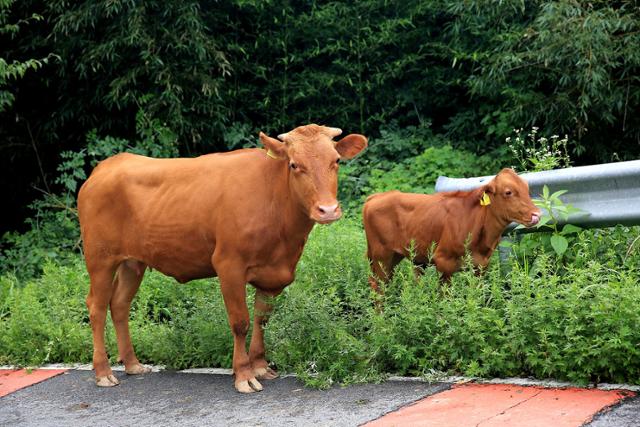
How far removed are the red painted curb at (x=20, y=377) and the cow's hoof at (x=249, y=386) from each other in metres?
1.72

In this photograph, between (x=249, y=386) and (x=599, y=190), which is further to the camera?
Answer: (x=599, y=190)

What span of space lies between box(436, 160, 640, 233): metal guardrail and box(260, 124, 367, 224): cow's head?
1.73m

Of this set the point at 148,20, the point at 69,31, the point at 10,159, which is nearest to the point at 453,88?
the point at 148,20

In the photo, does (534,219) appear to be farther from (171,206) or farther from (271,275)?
(171,206)

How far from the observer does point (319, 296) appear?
6594mm

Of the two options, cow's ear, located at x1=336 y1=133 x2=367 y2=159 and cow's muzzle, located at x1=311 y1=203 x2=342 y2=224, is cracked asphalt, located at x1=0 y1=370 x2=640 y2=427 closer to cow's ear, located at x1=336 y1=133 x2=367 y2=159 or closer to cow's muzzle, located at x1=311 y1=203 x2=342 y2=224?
cow's muzzle, located at x1=311 y1=203 x2=342 y2=224

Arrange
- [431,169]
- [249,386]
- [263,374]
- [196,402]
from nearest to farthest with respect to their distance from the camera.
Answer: [196,402] → [249,386] → [263,374] → [431,169]

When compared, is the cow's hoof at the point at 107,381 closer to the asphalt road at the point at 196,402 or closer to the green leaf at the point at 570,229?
the asphalt road at the point at 196,402

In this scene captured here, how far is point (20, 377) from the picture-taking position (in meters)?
6.78

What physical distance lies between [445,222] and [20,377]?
127 inches

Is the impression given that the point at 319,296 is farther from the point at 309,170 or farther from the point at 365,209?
the point at 309,170

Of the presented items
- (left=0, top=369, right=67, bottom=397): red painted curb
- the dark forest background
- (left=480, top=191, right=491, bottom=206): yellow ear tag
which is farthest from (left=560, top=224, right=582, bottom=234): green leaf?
the dark forest background

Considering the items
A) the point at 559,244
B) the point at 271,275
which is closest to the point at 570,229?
the point at 559,244

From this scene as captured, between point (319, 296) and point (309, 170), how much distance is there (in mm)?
1305
